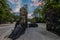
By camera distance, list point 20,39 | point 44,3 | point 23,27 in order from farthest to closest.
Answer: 1. point 44,3
2. point 23,27
3. point 20,39

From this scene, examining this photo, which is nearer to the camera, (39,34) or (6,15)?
(39,34)

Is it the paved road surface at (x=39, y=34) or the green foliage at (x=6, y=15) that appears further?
the green foliage at (x=6, y=15)

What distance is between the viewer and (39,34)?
5184 millimetres

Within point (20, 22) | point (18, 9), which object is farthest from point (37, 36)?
point (18, 9)

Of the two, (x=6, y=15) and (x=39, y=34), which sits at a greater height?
(x=6, y=15)

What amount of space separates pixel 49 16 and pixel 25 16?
634 millimetres

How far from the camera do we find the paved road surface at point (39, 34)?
495 cm

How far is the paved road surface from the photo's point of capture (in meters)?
4.95

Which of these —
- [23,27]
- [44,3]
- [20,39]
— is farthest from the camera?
[44,3]

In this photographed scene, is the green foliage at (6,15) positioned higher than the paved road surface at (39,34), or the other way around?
the green foliage at (6,15)

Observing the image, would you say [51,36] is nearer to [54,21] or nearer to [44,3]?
[54,21]

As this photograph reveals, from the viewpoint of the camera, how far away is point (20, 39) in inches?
191

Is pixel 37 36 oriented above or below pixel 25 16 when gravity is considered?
below

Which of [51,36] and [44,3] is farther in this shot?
[44,3]
